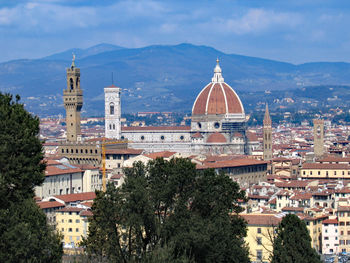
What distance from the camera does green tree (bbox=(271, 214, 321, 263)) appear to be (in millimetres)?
33094

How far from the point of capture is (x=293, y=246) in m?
33.5

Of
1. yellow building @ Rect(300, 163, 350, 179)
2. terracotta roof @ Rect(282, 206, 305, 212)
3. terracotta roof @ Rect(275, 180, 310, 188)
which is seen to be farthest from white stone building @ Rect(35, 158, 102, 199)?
terracotta roof @ Rect(282, 206, 305, 212)

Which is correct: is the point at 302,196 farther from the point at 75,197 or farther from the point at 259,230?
the point at 75,197

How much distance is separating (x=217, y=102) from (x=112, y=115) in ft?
39.7

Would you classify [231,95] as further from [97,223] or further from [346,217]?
[97,223]

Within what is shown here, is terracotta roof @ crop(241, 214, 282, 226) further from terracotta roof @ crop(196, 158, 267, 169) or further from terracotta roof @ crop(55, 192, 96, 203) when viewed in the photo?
terracotta roof @ crop(196, 158, 267, 169)

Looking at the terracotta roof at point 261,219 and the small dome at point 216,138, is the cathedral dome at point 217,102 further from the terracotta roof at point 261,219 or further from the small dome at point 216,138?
the terracotta roof at point 261,219

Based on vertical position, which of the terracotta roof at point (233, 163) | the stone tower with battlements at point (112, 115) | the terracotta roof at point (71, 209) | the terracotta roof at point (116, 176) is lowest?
the terracotta roof at point (71, 209)

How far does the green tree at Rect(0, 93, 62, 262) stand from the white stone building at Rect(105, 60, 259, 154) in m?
74.1

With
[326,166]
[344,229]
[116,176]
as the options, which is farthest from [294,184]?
[344,229]

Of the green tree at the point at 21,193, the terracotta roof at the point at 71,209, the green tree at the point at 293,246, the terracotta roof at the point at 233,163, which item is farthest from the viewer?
the terracotta roof at the point at 233,163

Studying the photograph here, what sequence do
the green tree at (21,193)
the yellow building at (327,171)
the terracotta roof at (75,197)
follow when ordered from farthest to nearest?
the yellow building at (327,171), the terracotta roof at (75,197), the green tree at (21,193)

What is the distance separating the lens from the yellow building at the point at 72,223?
5319 cm

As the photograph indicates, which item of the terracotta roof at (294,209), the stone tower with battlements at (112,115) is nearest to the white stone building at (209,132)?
the stone tower with battlements at (112,115)
